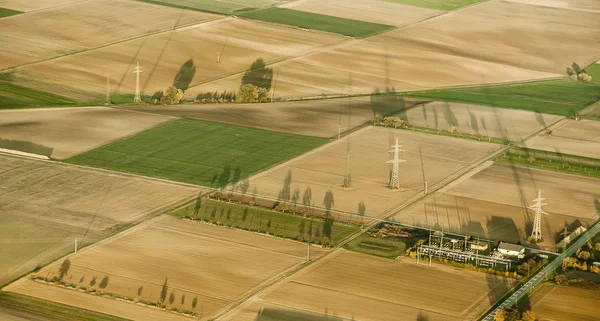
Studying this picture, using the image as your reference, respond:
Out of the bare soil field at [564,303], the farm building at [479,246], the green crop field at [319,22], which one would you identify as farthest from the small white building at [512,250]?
the green crop field at [319,22]

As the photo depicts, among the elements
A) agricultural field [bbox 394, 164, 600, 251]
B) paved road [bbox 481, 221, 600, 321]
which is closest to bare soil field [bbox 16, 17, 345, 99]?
agricultural field [bbox 394, 164, 600, 251]

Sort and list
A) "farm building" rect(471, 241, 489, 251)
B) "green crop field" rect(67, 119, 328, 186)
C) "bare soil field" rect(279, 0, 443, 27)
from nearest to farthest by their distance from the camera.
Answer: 1. "farm building" rect(471, 241, 489, 251)
2. "green crop field" rect(67, 119, 328, 186)
3. "bare soil field" rect(279, 0, 443, 27)

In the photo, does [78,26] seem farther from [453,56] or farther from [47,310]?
[47,310]

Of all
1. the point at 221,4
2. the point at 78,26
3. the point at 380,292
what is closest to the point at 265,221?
the point at 380,292

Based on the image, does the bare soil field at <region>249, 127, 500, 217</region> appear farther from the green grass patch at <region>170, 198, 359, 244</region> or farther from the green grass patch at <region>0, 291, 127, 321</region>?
the green grass patch at <region>0, 291, 127, 321</region>

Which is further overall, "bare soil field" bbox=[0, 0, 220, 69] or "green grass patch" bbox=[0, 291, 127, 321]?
"bare soil field" bbox=[0, 0, 220, 69]

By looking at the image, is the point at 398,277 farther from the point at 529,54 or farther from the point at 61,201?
the point at 529,54

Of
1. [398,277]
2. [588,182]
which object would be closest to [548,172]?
[588,182]

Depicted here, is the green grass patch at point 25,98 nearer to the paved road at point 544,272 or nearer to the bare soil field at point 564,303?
the paved road at point 544,272
